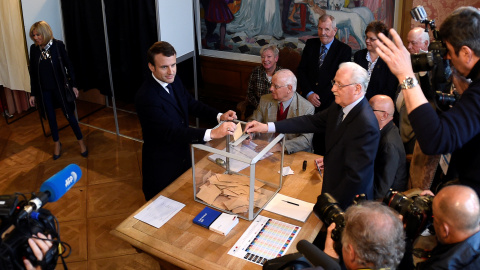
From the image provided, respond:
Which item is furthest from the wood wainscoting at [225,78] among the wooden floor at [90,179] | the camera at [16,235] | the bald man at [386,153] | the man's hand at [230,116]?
the camera at [16,235]

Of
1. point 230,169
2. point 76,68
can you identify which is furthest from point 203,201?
point 76,68

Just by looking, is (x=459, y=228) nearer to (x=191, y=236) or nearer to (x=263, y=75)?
(x=191, y=236)

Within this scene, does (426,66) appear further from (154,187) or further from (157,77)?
(154,187)

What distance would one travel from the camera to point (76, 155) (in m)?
5.57

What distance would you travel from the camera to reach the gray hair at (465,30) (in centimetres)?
207

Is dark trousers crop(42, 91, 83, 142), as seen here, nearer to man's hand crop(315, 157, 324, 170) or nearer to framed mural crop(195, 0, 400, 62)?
framed mural crop(195, 0, 400, 62)

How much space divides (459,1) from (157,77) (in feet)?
10.2

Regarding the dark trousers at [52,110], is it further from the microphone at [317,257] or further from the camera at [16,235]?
the microphone at [317,257]

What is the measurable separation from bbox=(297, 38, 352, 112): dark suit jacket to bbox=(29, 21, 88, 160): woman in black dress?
258 centimetres

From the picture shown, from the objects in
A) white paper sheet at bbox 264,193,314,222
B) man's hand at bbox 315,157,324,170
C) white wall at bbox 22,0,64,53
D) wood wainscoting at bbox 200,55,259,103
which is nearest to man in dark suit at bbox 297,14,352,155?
man's hand at bbox 315,157,324,170

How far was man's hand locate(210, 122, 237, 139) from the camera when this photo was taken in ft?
9.66

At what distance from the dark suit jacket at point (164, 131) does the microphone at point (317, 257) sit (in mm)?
1386

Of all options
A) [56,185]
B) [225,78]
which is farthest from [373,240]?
[225,78]

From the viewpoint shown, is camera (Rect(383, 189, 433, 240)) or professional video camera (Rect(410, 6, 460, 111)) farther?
professional video camera (Rect(410, 6, 460, 111))
